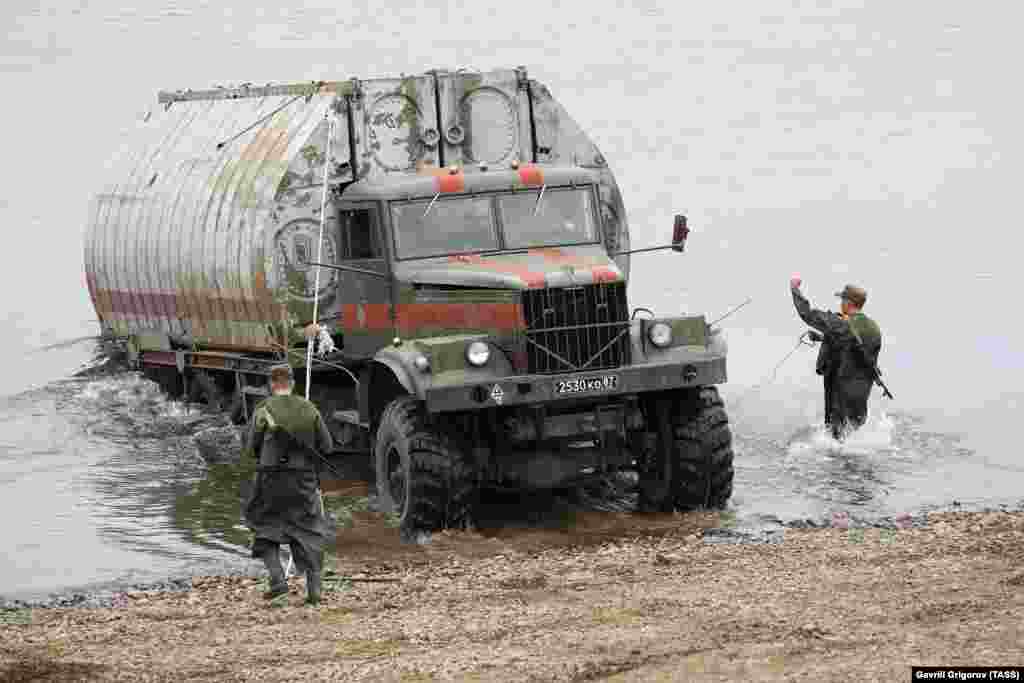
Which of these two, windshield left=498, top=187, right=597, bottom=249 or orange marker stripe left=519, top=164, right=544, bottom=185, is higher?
Result: orange marker stripe left=519, top=164, right=544, bottom=185

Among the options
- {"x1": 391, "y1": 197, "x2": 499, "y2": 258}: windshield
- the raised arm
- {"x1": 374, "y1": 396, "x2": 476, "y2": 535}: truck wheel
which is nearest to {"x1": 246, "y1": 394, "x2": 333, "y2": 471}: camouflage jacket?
Answer: {"x1": 374, "y1": 396, "x2": 476, "y2": 535}: truck wheel

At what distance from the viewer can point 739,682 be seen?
966cm

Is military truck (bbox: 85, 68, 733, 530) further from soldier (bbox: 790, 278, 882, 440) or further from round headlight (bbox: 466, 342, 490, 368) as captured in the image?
soldier (bbox: 790, 278, 882, 440)

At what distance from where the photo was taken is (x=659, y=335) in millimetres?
15758

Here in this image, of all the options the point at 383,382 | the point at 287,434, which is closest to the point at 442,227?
the point at 383,382

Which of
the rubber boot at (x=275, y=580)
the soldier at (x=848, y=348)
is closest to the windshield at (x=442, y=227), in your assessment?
the soldier at (x=848, y=348)

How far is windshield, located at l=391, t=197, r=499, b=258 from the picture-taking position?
16641 millimetres

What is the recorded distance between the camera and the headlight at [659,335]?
51.6 ft

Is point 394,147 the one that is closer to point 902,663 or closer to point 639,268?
point 902,663

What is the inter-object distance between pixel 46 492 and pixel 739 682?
10.8 metres

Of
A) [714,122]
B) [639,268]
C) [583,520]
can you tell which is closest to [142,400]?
[583,520]

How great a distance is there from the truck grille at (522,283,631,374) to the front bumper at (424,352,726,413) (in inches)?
7.6

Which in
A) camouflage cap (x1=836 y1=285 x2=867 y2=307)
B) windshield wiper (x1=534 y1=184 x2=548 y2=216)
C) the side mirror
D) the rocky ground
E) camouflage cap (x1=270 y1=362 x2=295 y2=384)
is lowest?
the rocky ground

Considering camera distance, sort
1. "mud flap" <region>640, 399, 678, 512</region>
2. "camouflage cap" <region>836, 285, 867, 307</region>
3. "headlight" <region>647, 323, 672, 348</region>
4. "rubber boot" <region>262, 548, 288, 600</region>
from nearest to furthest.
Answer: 1. "rubber boot" <region>262, 548, 288, 600</region>
2. "headlight" <region>647, 323, 672, 348</region>
3. "mud flap" <region>640, 399, 678, 512</region>
4. "camouflage cap" <region>836, 285, 867, 307</region>
